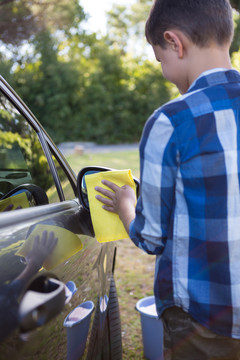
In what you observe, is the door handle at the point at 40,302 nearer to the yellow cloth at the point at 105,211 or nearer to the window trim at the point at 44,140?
the yellow cloth at the point at 105,211

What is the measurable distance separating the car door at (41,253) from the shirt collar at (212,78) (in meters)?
0.70

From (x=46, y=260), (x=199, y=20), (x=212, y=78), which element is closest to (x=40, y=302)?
(x=46, y=260)

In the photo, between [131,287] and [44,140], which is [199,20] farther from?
[131,287]

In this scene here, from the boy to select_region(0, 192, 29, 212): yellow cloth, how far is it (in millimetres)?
673

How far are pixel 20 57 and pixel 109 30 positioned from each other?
23946 mm

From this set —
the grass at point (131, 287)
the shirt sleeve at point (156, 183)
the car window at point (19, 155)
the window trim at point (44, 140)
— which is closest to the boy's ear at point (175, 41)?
the shirt sleeve at point (156, 183)

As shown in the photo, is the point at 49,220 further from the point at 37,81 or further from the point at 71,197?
the point at 37,81

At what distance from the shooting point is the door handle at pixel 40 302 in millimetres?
1122

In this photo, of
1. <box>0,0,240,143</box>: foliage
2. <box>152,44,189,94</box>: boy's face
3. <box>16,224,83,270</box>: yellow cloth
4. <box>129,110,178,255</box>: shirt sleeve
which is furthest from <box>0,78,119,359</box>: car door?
<box>0,0,240,143</box>: foliage

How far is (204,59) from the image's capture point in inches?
55.2

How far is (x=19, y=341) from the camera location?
45.0 inches

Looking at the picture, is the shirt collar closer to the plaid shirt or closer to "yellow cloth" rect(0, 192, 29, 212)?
the plaid shirt

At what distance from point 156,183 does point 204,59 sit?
424mm

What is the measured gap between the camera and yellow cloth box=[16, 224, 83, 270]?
140 centimetres
